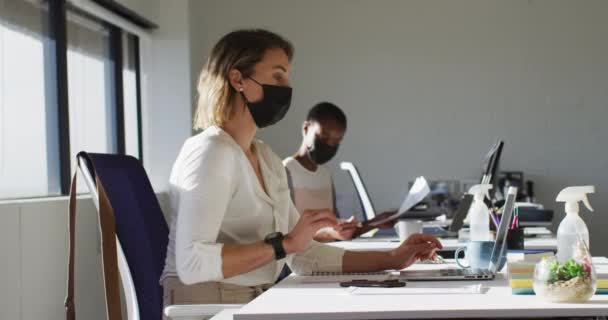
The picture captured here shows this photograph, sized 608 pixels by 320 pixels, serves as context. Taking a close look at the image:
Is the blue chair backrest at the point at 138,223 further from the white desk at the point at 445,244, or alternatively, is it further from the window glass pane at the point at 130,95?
the window glass pane at the point at 130,95

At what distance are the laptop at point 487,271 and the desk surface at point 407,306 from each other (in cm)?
24

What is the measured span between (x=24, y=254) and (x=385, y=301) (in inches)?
84.3

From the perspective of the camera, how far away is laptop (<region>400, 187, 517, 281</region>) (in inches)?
97.4

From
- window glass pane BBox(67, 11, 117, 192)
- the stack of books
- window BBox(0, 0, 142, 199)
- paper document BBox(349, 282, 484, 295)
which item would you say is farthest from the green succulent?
window glass pane BBox(67, 11, 117, 192)

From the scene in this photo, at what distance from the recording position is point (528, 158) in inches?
290

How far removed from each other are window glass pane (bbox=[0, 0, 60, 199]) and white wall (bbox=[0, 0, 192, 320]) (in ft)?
0.80

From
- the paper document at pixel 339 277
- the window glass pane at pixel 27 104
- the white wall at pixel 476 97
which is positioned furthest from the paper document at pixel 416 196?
the white wall at pixel 476 97

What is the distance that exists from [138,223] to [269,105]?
22.8 inches

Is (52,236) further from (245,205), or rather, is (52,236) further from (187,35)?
(187,35)

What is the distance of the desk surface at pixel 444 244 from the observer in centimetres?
361

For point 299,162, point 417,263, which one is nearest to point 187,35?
point 299,162

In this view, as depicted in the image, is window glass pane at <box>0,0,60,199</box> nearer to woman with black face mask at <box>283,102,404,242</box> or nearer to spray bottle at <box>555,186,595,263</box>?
woman with black face mask at <box>283,102,404,242</box>

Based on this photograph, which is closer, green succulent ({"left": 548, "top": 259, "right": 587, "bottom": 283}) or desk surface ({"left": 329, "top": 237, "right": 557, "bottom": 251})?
green succulent ({"left": 548, "top": 259, "right": 587, "bottom": 283})

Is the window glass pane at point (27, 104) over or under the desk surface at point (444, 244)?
over
